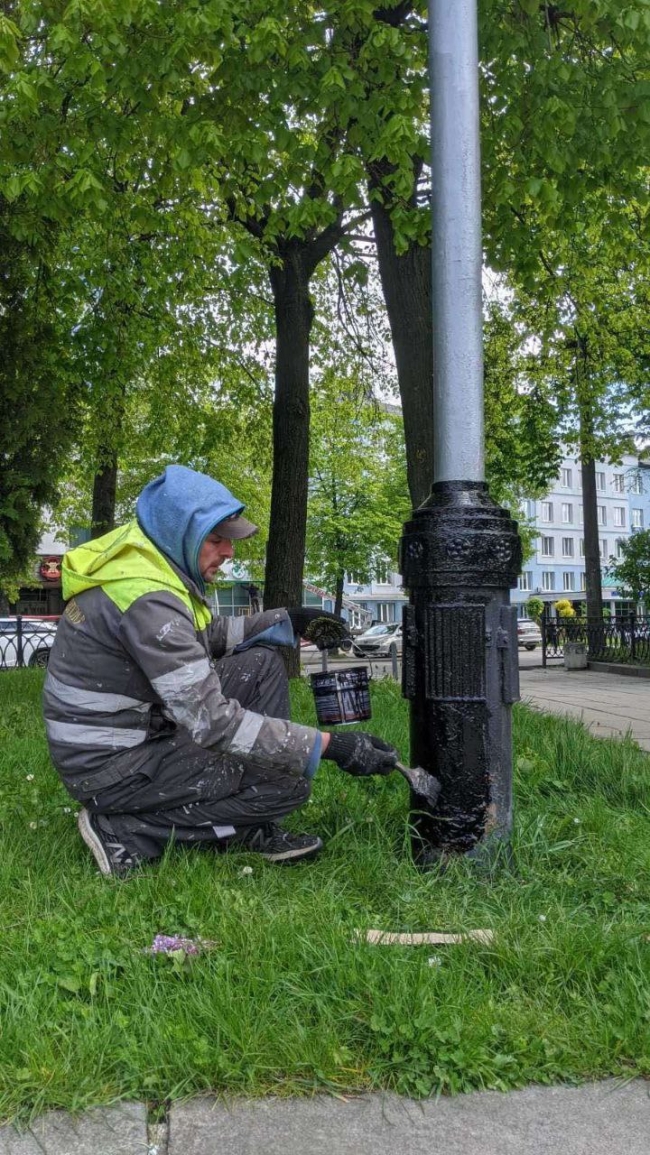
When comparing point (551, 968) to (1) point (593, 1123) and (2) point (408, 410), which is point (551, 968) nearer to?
(1) point (593, 1123)

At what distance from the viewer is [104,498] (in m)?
16.5

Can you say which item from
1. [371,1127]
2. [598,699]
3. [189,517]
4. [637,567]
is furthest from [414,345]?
[637,567]

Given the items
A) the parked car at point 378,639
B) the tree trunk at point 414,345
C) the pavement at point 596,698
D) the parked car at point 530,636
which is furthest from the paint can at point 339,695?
the parked car at point 530,636

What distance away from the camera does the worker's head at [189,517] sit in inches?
127

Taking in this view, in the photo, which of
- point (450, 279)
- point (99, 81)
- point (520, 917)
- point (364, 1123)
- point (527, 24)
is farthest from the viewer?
point (527, 24)

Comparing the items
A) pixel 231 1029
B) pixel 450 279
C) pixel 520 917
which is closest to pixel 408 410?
pixel 450 279

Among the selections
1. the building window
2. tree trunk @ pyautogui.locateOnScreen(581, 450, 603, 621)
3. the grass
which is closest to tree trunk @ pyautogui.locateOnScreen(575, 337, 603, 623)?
tree trunk @ pyautogui.locateOnScreen(581, 450, 603, 621)

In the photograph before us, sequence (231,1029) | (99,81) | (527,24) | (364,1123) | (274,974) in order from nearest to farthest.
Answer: (364,1123)
(231,1029)
(274,974)
(99,81)
(527,24)

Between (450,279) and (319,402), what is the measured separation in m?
14.3

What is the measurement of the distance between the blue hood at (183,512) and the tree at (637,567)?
1832 centimetres

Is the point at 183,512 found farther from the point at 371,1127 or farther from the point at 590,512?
the point at 590,512

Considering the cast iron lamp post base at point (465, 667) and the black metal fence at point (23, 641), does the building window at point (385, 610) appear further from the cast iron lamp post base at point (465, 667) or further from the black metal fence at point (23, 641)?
the cast iron lamp post base at point (465, 667)

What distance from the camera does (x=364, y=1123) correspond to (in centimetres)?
196

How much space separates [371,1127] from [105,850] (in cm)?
166
